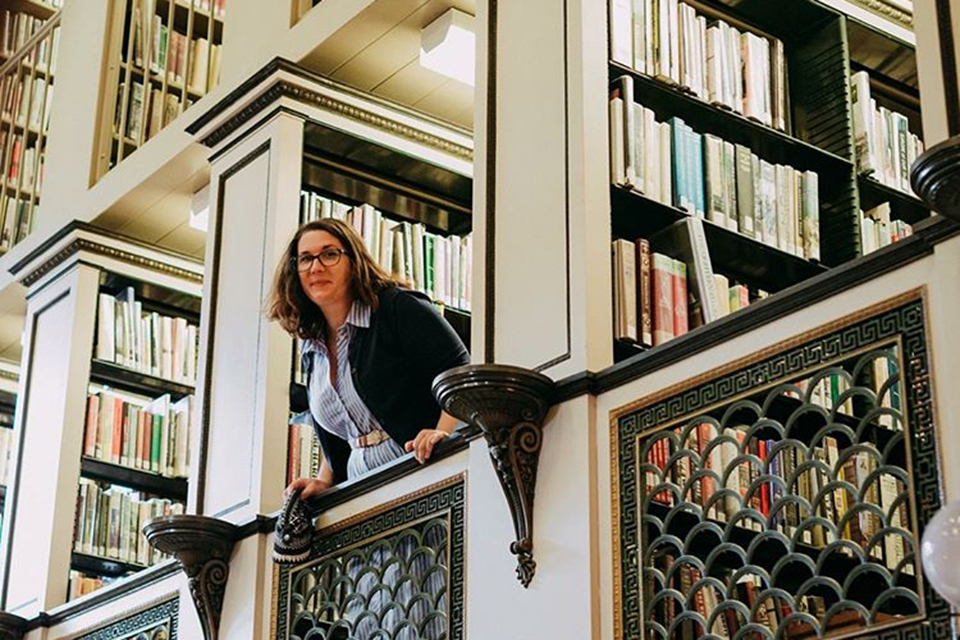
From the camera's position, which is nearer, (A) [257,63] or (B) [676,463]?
(B) [676,463]

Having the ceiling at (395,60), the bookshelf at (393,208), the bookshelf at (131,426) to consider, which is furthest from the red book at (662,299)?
the bookshelf at (131,426)

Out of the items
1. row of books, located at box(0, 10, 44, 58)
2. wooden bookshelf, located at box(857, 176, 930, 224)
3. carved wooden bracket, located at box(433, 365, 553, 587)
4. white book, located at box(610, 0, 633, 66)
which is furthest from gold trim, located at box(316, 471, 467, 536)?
row of books, located at box(0, 10, 44, 58)

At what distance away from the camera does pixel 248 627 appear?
4906 mm

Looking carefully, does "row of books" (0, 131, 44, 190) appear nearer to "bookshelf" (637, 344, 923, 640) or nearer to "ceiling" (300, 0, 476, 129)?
"ceiling" (300, 0, 476, 129)

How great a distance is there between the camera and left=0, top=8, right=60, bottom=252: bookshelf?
7.63 metres

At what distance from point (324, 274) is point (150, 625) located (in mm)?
1338

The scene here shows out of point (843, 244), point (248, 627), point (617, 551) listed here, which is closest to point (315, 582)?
point (248, 627)

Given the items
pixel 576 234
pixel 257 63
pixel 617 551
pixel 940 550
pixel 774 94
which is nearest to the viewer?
pixel 940 550

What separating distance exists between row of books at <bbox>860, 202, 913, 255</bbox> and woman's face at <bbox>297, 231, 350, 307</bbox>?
1380 mm

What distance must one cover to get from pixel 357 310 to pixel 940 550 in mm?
2408

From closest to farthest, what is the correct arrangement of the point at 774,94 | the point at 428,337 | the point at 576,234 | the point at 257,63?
the point at 576,234, the point at 428,337, the point at 774,94, the point at 257,63

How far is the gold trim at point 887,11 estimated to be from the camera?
17.2 feet

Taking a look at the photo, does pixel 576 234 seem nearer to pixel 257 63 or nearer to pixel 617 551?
pixel 617 551

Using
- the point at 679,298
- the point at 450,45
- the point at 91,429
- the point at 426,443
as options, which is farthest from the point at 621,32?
the point at 91,429
